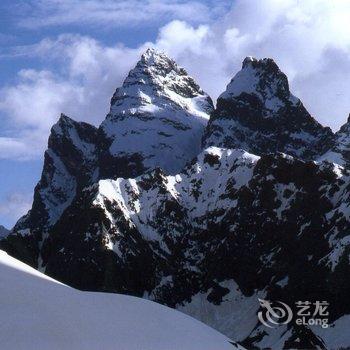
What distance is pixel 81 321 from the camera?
2062 centimetres

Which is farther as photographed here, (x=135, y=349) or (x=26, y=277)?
(x=26, y=277)

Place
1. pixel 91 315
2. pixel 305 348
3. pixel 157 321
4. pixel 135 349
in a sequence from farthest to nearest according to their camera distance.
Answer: pixel 305 348
pixel 157 321
pixel 91 315
pixel 135 349

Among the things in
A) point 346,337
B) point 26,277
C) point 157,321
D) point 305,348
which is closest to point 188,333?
point 157,321

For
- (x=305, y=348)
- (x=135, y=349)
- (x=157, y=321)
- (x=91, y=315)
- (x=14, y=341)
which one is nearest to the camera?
(x=14, y=341)

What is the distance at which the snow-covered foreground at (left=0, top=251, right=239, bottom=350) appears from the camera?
18938 mm

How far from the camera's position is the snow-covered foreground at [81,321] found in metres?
18.9

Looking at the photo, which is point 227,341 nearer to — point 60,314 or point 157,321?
point 157,321

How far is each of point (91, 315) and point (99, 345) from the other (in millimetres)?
2339

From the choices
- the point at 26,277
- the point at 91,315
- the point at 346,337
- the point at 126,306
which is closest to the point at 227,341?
the point at 126,306

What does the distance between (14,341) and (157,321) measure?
624 cm

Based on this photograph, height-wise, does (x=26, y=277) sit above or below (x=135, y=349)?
above

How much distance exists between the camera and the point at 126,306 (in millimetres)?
23422

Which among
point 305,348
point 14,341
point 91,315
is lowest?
point 14,341

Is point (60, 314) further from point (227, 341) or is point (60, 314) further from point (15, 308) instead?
point (227, 341)
